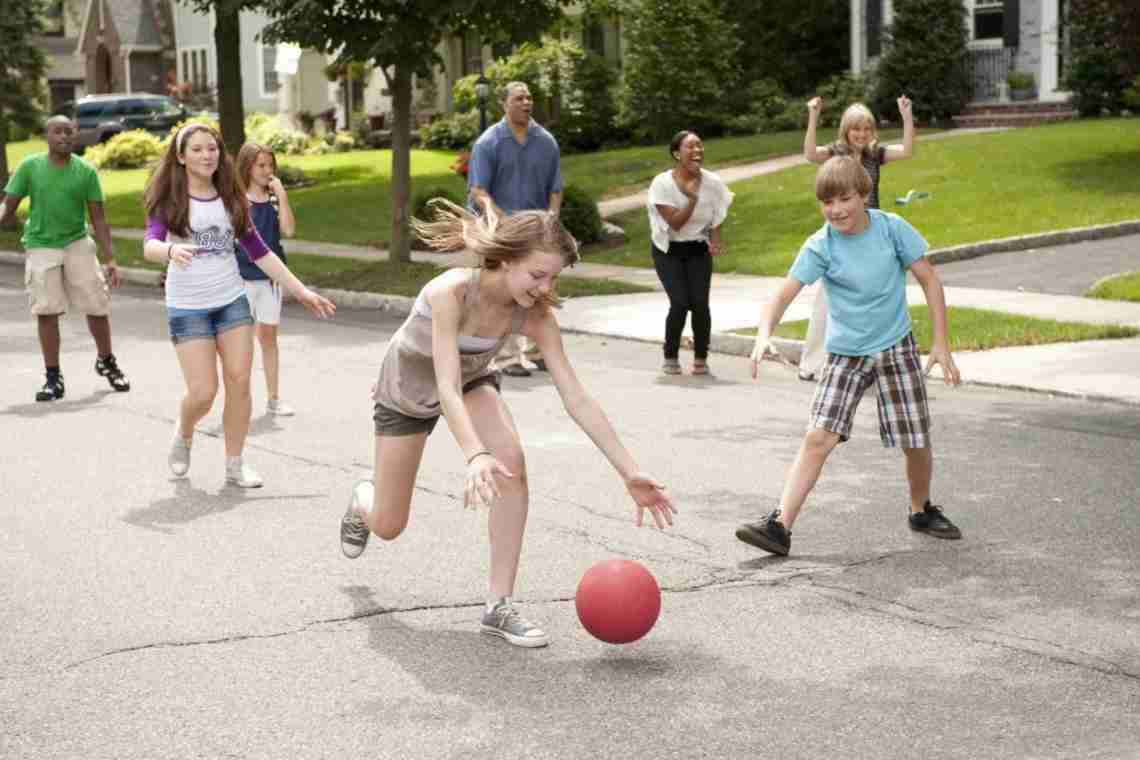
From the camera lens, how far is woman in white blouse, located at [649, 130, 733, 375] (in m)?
13.2

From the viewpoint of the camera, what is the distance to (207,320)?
9.05 metres

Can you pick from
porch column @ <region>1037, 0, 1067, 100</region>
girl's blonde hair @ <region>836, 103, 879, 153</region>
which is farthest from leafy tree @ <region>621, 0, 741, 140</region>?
girl's blonde hair @ <region>836, 103, 879, 153</region>

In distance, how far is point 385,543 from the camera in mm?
7844

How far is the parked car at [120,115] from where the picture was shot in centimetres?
5584

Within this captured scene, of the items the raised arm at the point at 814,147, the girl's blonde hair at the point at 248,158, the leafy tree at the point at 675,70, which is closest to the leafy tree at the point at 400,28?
the raised arm at the point at 814,147

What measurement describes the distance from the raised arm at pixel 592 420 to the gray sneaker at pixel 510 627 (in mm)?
600

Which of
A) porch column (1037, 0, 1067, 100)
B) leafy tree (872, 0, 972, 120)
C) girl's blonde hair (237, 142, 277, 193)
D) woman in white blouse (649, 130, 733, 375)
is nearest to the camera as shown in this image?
girl's blonde hair (237, 142, 277, 193)

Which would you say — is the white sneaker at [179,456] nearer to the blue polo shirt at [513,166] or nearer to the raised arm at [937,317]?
the raised arm at [937,317]

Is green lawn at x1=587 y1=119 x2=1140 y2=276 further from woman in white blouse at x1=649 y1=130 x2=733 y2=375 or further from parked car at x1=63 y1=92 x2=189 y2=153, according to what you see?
parked car at x1=63 y1=92 x2=189 y2=153

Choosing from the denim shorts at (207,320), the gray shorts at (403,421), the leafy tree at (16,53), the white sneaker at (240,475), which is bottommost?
the white sneaker at (240,475)

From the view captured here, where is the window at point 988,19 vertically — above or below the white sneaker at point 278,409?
above

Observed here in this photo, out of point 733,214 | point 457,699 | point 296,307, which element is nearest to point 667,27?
point 733,214

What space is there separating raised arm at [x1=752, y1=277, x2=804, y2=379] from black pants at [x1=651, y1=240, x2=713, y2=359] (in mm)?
5879

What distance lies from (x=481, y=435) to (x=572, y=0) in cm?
1688
